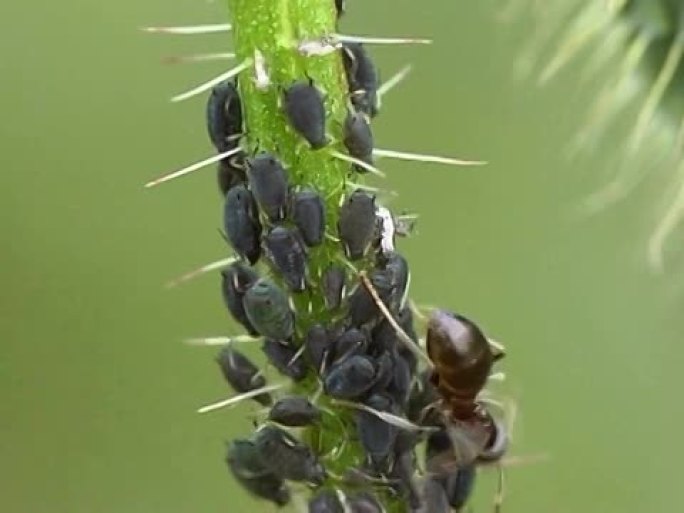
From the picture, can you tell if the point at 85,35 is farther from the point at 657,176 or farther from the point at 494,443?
the point at 494,443

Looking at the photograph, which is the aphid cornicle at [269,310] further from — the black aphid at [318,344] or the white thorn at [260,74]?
the white thorn at [260,74]

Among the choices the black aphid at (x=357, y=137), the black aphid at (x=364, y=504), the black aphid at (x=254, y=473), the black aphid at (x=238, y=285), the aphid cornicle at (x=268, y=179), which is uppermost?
the black aphid at (x=357, y=137)

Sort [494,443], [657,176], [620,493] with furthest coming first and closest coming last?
1. [620,493]
2. [657,176]
3. [494,443]

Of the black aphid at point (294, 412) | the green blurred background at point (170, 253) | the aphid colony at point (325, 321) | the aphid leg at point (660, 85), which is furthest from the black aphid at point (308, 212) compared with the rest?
the green blurred background at point (170, 253)

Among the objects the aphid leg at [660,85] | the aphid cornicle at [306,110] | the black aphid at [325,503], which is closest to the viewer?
the aphid cornicle at [306,110]

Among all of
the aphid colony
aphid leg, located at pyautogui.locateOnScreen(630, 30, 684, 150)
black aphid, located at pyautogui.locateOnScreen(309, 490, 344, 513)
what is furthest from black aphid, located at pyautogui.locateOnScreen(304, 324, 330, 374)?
aphid leg, located at pyautogui.locateOnScreen(630, 30, 684, 150)

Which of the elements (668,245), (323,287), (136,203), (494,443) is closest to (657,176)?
(668,245)
